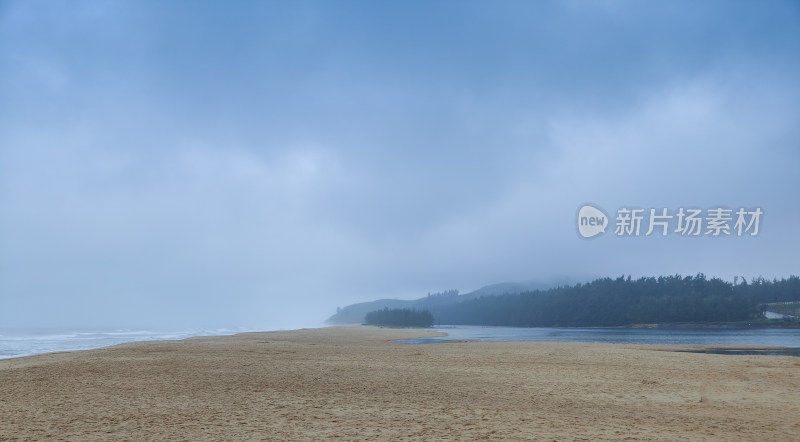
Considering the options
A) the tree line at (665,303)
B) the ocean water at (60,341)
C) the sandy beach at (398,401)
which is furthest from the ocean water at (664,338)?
the tree line at (665,303)

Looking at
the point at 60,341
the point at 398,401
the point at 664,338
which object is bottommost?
the point at 664,338

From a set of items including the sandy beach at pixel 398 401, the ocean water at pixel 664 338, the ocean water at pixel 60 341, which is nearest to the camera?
the sandy beach at pixel 398 401

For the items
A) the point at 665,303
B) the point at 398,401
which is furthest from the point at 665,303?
the point at 398,401

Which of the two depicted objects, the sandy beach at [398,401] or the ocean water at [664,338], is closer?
the sandy beach at [398,401]

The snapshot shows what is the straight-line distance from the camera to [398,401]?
15.1 metres

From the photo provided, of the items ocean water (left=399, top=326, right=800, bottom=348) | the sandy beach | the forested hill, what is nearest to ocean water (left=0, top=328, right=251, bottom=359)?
the sandy beach

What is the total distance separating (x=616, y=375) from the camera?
2108 centimetres

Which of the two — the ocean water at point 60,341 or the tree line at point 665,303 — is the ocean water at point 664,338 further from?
the tree line at point 665,303

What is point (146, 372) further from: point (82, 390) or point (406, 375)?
point (406, 375)

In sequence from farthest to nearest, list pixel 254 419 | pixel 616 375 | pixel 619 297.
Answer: pixel 619 297, pixel 616 375, pixel 254 419

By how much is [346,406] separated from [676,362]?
21078 millimetres

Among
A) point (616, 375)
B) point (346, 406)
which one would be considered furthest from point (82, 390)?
point (616, 375)

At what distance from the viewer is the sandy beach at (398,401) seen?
37.3ft

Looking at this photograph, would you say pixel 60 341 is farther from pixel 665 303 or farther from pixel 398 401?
pixel 665 303
